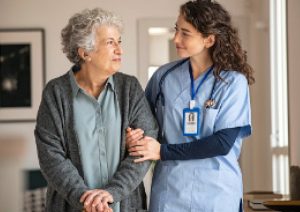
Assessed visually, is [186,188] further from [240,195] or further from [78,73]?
[78,73]

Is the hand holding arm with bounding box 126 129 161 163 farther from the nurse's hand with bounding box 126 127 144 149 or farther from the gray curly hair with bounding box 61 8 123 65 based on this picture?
the gray curly hair with bounding box 61 8 123 65

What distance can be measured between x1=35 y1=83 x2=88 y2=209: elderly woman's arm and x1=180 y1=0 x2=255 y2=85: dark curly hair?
1.81 ft

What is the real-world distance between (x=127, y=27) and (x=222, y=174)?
3507 millimetres

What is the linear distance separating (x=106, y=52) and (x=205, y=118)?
41 cm

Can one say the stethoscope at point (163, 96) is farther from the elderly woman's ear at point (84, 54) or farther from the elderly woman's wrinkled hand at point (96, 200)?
the elderly woman's wrinkled hand at point (96, 200)

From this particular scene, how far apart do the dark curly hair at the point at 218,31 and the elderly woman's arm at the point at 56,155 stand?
0.55 meters

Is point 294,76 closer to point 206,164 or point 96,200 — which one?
point 206,164

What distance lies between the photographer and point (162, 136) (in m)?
2.16

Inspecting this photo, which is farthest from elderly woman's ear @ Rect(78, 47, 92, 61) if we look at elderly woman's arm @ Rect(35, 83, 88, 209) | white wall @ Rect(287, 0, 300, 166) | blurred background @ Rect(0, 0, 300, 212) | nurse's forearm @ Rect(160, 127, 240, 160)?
blurred background @ Rect(0, 0, 300, 212)

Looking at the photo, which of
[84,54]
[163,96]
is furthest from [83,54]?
[163,96]

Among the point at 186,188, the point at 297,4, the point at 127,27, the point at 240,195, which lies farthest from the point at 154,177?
the point at 127,27

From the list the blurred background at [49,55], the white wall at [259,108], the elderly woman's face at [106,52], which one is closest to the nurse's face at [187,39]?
the elderly woman's face at [106,52]

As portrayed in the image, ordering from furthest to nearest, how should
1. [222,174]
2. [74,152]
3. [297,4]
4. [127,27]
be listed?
1. [127,27]
2. [297,4]
3. [222,174]
4. [74,152]

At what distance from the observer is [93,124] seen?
6.58 feet
